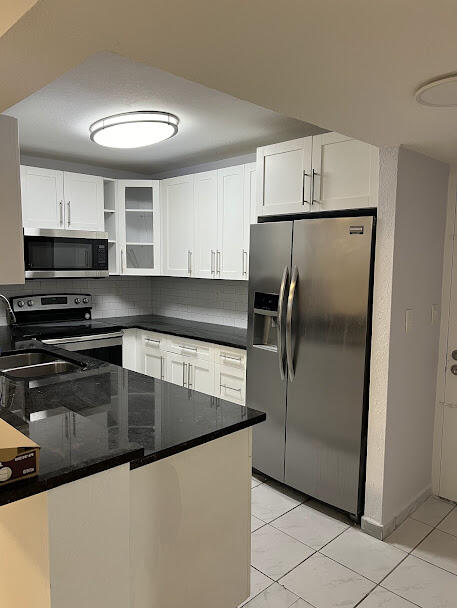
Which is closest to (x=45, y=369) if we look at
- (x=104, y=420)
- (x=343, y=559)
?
(x=104, y=420)

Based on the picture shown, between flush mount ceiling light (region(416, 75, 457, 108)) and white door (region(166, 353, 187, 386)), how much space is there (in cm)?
281

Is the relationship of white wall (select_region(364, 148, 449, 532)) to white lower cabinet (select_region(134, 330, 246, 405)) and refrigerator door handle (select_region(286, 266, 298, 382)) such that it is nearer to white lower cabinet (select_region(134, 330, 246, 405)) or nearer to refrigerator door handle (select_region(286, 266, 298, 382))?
refrigerator door handle (select_region(286, 266, 298, 382))

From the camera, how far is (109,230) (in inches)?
172

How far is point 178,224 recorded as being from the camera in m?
4.18

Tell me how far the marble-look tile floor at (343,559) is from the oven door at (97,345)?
6.27 feet

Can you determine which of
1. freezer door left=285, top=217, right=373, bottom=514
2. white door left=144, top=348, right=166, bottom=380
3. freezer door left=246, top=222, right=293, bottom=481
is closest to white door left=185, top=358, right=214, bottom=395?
white door left=144, top=348, right=166, bottom=380

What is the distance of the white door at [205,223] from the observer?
150 inches

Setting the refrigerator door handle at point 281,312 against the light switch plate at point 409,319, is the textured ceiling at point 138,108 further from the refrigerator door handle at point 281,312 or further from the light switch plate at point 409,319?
the light switch plate at point 409,319

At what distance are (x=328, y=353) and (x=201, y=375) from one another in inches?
55.5

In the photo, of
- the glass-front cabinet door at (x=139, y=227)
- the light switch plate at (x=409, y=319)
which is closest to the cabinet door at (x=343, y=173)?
the light switch plate at (x=409, y=319)

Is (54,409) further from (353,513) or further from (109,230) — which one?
(109,230)

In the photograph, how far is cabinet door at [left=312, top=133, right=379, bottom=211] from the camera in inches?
97.3

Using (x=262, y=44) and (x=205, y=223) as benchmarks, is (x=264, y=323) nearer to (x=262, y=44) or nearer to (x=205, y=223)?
(x=205, y=223)

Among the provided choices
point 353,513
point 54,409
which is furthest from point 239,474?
point 353,513
